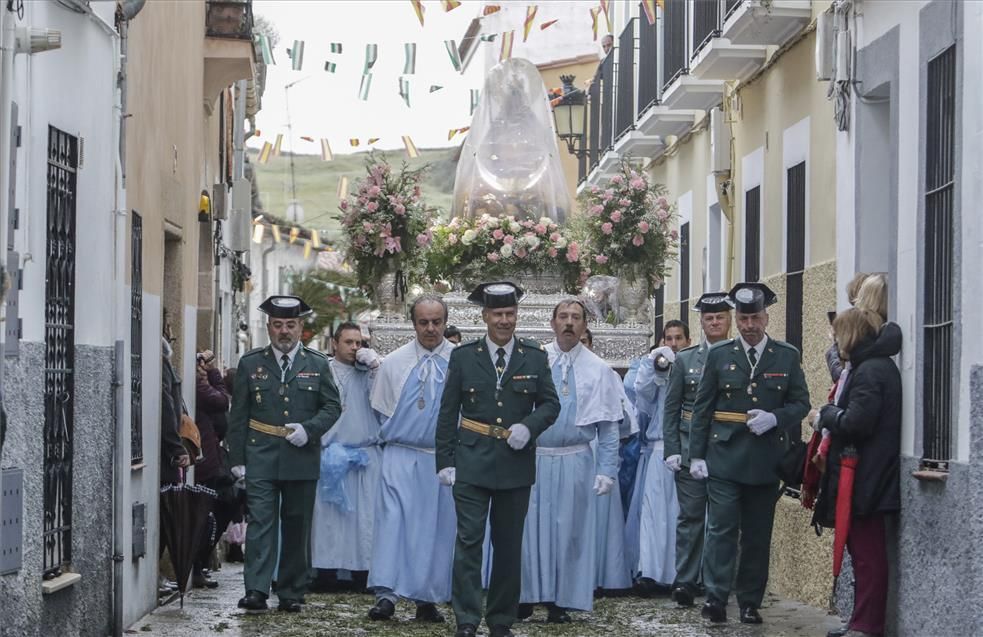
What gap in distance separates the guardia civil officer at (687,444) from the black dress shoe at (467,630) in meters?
2.57

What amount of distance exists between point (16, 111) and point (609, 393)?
461 cm

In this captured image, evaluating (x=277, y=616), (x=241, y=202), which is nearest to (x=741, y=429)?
(x=277, y=616)

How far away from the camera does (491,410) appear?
33.7 ft

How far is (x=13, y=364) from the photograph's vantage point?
823 cm

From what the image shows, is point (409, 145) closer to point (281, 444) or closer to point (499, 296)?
point (281, 444)

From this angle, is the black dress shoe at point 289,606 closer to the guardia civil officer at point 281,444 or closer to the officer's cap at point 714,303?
the guardia civil officer at point 281,444

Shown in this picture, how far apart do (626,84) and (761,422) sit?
1294 cm

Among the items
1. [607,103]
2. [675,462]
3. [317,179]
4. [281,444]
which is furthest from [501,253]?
[317,179]

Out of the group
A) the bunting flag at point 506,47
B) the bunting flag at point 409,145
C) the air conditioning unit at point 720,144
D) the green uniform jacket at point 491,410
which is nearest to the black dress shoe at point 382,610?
the green uniform jacket at point 491,410

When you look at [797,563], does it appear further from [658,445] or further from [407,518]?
[407,518]

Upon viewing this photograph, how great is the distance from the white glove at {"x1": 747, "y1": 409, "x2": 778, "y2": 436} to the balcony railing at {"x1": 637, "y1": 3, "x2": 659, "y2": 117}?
29.9 feet

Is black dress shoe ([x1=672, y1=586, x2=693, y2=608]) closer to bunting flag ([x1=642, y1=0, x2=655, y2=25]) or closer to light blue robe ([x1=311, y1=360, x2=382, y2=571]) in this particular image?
light blue robe ([x1=311, y1=360, x2=382, y2=571])

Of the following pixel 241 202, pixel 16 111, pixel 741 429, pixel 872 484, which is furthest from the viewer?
pixel 241 202

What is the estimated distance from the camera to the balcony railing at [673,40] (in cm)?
1814
